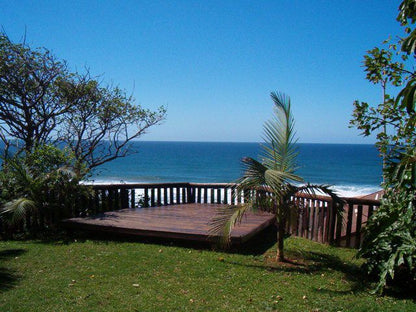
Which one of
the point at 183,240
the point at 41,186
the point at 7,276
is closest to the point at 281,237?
the point at 183,240

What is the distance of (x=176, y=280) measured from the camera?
4.58 meters

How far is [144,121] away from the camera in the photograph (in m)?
12.3

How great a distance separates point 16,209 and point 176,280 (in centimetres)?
376

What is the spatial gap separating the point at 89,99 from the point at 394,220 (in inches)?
369

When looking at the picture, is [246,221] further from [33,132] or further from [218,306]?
[33,132]

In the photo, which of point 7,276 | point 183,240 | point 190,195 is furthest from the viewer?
point 190,195

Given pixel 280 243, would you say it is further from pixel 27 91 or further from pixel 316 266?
pixel 27 91

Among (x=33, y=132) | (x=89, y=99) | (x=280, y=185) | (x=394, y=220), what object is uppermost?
(x=89, y=99)

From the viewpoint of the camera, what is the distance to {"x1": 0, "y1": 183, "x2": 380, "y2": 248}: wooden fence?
5953mm

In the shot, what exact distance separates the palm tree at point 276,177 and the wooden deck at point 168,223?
0.89 meters

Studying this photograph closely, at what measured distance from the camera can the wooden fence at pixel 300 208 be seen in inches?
234

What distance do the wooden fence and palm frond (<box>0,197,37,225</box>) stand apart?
398 mm

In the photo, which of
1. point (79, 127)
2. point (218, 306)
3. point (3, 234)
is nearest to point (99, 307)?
point (218, 306)

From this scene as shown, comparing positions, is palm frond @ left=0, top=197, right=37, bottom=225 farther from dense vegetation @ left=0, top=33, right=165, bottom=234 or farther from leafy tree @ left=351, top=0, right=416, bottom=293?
leafy tree @ left=351, top=0, right=416, bottom=293
